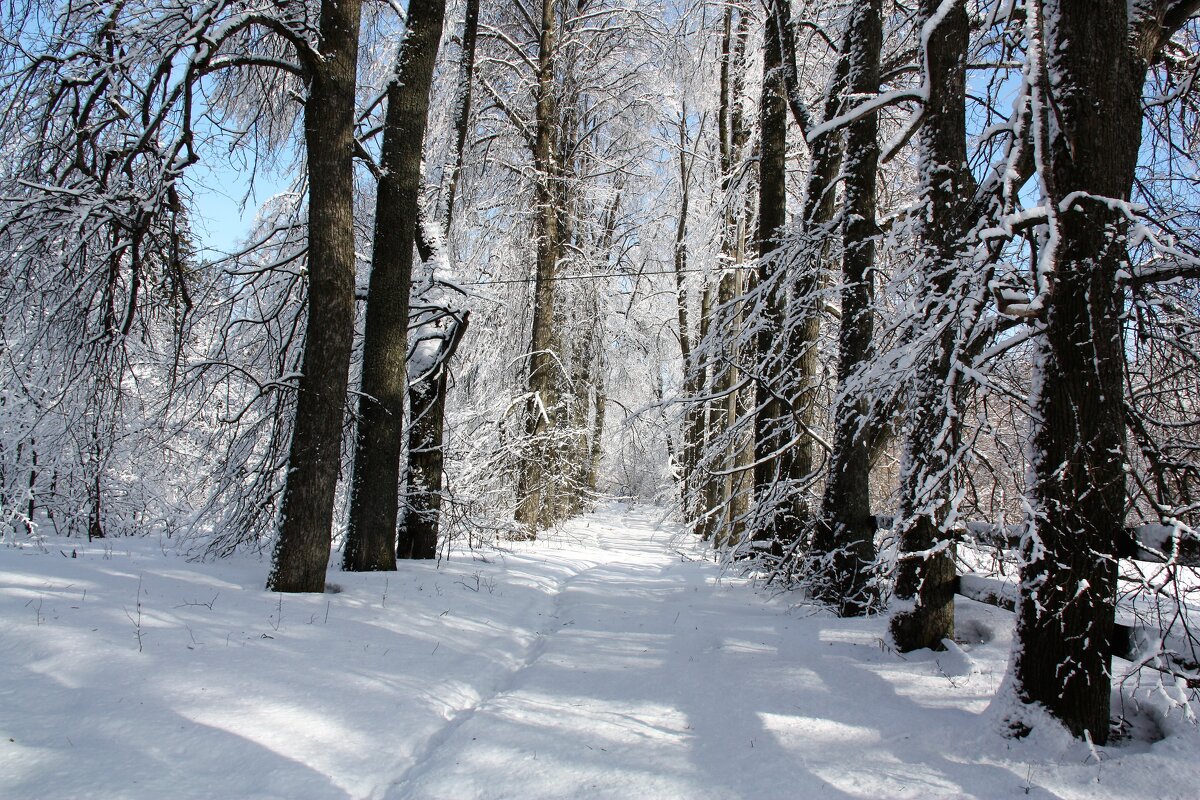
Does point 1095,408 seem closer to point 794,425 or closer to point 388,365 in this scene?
point 794,425

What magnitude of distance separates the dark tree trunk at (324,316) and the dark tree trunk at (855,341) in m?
4.59

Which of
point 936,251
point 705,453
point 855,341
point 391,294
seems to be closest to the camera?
point 936,251

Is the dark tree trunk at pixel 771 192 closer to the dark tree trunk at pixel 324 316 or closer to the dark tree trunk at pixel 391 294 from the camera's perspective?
the dark tree trunk at pixel 391 294

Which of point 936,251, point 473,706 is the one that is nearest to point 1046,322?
point 936,251

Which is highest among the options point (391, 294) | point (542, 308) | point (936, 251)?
point (542, 308)

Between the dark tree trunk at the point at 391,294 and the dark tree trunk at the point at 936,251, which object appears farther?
the dark tree trunk at the point at 391,294

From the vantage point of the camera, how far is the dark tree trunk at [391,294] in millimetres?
7430

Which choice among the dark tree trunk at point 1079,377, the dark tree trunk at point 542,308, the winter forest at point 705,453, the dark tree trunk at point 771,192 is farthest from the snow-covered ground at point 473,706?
the dark tree trunk at point 542,308

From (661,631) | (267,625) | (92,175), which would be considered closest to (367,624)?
(267,625)

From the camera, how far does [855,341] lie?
20.9ft

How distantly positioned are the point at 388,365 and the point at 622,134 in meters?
11.0

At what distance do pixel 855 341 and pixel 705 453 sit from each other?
2.80m

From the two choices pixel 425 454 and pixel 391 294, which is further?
pixel 425 454

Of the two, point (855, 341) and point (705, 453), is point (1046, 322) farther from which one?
point (705, 453)
